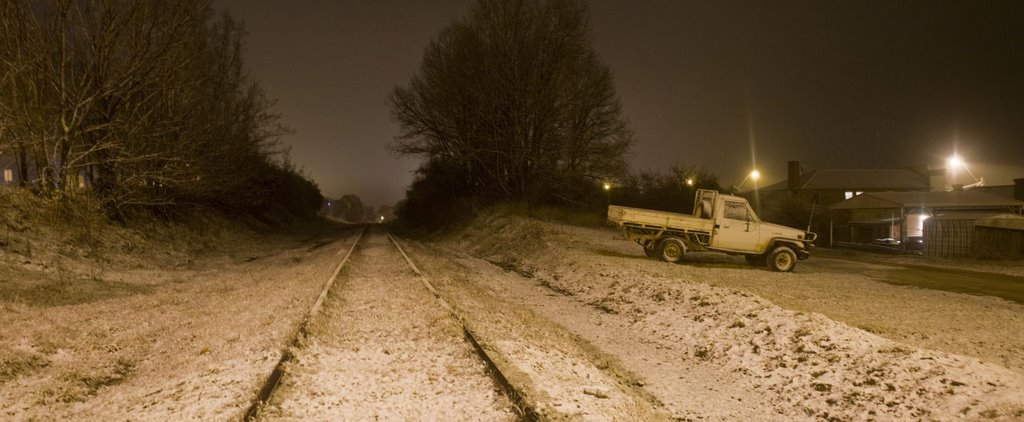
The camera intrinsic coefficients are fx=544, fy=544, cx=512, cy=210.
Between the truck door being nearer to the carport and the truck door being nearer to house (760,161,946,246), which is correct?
the carport

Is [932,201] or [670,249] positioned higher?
[932,201]

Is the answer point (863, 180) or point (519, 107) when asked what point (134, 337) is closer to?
point (519, 107)

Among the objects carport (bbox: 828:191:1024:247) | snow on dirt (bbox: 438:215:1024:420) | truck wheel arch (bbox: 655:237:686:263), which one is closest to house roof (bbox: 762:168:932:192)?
carport (bbox: 828:191:1024:247)

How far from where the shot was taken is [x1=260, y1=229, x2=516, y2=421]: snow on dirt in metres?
4.66

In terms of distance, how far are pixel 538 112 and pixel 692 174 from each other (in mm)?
17984

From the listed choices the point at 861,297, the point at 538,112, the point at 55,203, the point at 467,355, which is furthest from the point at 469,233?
the point at 467,355

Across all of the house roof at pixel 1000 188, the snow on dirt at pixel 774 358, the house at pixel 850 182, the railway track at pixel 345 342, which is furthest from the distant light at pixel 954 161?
the railway track at pixel 345 342

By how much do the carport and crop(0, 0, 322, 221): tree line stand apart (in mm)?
30028

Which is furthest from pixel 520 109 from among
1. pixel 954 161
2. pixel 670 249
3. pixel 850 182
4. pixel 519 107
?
pixel 850 182

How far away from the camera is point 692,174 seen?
43.4 meters

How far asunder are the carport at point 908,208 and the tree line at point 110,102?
30.0 m

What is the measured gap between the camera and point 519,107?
30984 millimetres

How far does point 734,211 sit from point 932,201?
19.7m

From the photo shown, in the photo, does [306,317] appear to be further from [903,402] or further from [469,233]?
[469,233]
